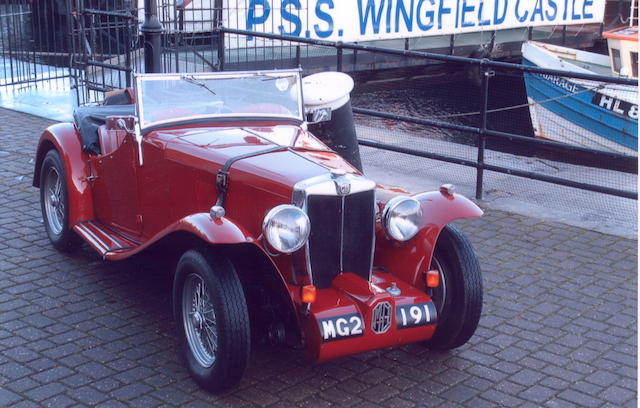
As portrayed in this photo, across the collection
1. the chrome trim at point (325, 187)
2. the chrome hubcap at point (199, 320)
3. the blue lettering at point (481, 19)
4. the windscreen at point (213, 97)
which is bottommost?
the chrome hubcap at point (199, 320)

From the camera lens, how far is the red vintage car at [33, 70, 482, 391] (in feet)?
14.1

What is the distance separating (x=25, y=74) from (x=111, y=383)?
10030 millimetres

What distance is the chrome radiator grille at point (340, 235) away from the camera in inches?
176

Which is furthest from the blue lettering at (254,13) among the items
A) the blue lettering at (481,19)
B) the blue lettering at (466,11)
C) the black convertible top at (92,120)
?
the black convertible top at (92,120)

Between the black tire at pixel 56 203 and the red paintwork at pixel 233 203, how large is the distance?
0.14 meters

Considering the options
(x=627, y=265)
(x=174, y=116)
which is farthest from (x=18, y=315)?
(x=627, y=265)

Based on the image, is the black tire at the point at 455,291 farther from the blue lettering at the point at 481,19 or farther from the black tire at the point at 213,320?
the blue lettering at the point at 481,19

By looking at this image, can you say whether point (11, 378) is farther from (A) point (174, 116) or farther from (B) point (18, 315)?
(A) point (174, 116)

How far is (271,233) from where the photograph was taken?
4.26 m

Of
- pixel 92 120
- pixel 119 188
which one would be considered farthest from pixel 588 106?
pixel 119 188

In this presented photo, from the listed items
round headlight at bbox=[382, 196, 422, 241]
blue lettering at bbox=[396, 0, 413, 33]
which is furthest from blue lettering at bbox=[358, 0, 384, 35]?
round headlight at bbox=[382, 196, 422, 241]

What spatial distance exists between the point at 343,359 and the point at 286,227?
1.04 meters

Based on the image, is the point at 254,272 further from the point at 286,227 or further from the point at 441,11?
the point at 441,11

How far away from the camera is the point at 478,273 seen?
477 centimetres
